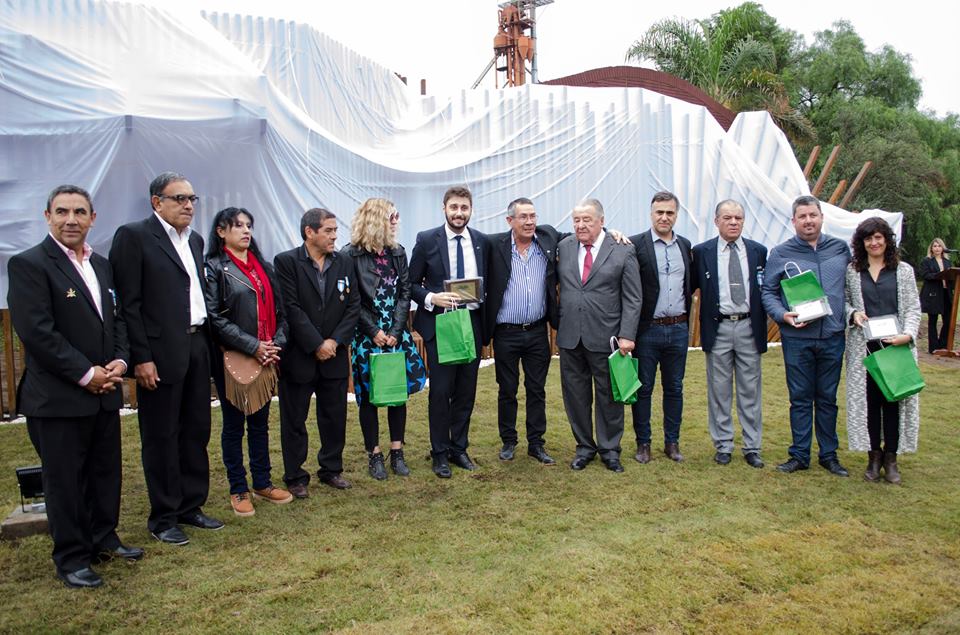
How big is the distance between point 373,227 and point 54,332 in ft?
6.17

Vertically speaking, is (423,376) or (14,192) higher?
(14,192)

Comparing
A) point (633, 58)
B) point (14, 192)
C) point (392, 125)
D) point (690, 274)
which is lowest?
point (690, 274)

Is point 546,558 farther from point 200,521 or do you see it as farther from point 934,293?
point 934,293

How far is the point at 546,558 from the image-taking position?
11.5 ft

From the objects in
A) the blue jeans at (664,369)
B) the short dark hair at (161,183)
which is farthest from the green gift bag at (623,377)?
the short dark hair at (161,183)

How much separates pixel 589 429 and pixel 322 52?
21.5 feet

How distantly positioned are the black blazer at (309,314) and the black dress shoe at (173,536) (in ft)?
3.23

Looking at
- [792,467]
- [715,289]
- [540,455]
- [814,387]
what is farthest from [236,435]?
[814,387]

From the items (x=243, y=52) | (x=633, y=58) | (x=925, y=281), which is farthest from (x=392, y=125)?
(x=633, y=58)

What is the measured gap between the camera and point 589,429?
5.04 meters

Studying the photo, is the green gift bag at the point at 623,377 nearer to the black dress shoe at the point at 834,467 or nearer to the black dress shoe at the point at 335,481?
the black dress shoe at the point at 834,467

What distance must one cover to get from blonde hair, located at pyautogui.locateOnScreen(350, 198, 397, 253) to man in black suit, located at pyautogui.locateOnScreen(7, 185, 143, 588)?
1.51 m

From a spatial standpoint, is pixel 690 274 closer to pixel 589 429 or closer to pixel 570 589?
pixel 589 429

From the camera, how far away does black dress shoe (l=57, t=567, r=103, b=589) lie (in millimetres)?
3234
